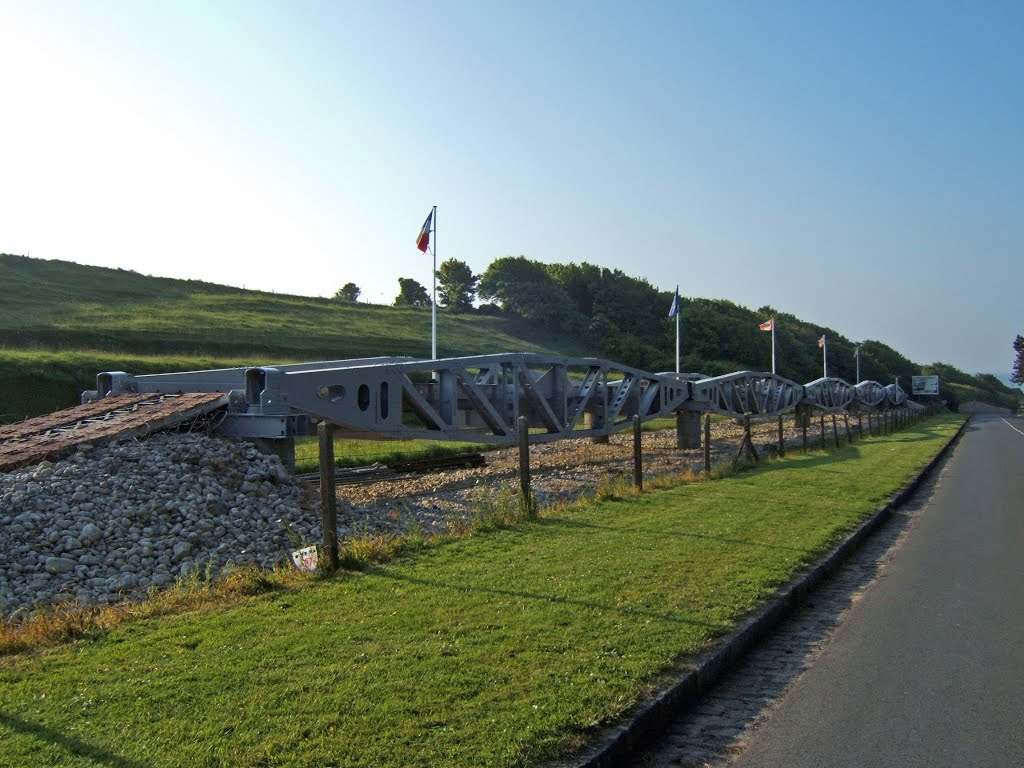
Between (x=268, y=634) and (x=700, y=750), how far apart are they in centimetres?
302

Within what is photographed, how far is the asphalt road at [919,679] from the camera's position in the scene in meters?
4.58

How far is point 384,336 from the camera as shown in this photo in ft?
219

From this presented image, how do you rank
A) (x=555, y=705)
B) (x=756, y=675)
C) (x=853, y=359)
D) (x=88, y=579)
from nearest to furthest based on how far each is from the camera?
1. (x=555, y=705)
2. (x=756, y=675)
3. (x=88, y=579)
4. (x=853, y=359)

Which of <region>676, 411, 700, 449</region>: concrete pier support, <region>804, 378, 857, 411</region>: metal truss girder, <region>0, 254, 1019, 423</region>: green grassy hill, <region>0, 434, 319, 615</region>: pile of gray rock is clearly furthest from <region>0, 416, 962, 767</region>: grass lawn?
<region>804, 378, 857, 411</region>: metal truss girder

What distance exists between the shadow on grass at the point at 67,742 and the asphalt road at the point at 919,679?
2997mm

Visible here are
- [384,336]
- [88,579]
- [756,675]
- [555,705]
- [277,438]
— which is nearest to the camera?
[555,705]

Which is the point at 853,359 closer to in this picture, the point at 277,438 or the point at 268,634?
the point at 277,438

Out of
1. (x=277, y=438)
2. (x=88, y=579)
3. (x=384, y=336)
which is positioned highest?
(x=384, y=336)

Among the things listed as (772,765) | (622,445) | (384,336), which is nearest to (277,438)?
(772,765)

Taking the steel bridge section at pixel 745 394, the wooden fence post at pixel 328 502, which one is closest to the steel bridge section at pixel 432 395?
the steel bridge section at pixel 745 394

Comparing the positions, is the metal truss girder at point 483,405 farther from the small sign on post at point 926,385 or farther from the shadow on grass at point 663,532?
the small sign on post at point 926,385

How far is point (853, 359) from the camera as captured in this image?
10794 cm

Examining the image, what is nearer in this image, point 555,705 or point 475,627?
point 555,705

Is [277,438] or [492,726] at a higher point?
[277,438]
